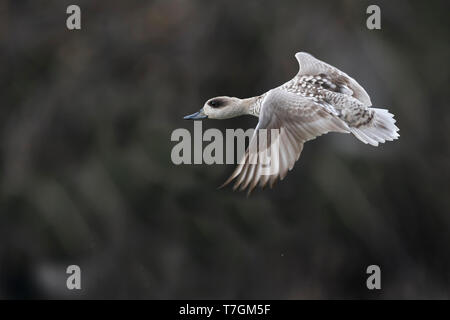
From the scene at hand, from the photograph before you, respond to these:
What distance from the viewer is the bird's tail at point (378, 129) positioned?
198 centimetres

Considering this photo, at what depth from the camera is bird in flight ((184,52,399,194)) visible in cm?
166

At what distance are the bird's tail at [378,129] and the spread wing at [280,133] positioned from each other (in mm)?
195

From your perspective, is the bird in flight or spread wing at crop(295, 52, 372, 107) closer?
the bird in flight

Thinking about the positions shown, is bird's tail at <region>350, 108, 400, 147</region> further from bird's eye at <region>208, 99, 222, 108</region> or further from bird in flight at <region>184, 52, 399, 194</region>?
bird's eye at <region>208, 99, 222, 108</region>

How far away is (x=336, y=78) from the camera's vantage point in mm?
2197

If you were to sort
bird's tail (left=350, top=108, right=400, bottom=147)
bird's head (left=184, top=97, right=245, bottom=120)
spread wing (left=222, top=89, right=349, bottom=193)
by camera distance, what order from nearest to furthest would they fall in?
1. spread wing (left=222, top=89, right=349, bottom=193)
2. bird's tail (left=350, top=108, right=400, bottom=147)
3. bird's head (left=184, top=97, right=245, bottom=120)

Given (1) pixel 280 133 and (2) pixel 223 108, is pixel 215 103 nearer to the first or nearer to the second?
(2) pixel 223 108

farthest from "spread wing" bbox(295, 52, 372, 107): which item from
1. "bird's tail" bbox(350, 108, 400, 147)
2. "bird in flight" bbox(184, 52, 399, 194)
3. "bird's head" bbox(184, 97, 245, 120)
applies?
"bird's head" bbox(184, 97, 245, 120)

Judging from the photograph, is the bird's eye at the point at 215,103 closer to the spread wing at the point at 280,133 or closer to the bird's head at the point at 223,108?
the bird's head at the point at 223,108

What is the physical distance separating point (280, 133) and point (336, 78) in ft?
1.70

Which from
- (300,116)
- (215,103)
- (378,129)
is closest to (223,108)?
(215,103)

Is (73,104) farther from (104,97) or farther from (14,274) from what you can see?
(14,274)

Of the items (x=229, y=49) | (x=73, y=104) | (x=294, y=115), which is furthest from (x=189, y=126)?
(x=294, y=115)

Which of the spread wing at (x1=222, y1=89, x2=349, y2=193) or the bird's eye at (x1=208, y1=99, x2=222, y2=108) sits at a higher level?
the bird's eye at (x1=208, y1=99, x2=222, y2=108)
